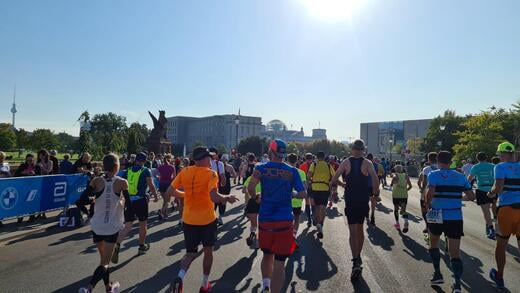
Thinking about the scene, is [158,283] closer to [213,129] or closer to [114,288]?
[114,288]

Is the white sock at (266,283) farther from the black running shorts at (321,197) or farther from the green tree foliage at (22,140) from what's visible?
the green tree foliage at (22,140)

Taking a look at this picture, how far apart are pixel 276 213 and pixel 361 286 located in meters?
2.22

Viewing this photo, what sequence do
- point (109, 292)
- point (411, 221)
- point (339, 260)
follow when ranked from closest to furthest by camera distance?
point (109, 292) → point (339, 260) → point (411, 221)

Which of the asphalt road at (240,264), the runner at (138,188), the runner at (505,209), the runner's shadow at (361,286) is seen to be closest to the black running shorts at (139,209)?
the runner at (138,188)

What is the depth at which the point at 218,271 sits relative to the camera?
6.45 metres

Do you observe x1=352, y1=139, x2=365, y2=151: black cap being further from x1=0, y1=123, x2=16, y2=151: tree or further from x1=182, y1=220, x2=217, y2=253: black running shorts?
x1=0, y1=123, x2=16, y2=151: tree

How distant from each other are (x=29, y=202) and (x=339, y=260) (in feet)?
27.9

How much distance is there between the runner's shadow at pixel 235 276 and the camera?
5.59 metres

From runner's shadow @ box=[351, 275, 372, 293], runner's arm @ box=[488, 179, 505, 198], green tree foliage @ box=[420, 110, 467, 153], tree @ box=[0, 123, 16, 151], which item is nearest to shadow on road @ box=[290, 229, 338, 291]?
runner's shadow @ box=[351, 275, 372, 293]

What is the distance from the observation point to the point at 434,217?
18.4 feet

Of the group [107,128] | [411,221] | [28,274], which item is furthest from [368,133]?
[28,274]

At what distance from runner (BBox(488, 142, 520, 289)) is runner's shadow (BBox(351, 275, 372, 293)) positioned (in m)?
1.97

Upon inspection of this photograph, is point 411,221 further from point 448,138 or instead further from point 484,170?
point 448,138

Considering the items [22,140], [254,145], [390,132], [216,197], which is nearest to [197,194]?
[216,197]
